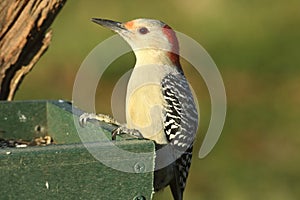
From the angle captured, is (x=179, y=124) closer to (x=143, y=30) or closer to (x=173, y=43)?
(x=173, y=43)

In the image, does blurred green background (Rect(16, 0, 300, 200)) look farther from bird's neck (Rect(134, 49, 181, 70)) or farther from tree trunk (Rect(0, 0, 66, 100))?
bird's neck (Rect(134, 49, 181, 70))

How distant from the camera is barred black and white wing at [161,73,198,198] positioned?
5633mm

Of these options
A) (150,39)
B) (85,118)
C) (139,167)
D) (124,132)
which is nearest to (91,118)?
(85,118)

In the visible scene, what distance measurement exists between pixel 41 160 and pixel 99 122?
1129mm

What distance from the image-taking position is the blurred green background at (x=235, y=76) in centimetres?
1048

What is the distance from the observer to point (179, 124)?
→ 5.66 metres

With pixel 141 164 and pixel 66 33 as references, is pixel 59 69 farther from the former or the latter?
pixel 141 164

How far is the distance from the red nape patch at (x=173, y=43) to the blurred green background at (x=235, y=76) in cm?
282

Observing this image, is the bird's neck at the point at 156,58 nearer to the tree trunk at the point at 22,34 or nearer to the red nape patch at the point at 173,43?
the red nape patch at the point at 173,43

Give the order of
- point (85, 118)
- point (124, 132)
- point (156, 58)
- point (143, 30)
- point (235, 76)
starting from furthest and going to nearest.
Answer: point (235, 76)
point (143, 30)
point (156, 58)
point (85, 118)
point (124, 132)

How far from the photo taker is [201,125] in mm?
12398

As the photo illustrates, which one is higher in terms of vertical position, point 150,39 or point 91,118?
point 150,39

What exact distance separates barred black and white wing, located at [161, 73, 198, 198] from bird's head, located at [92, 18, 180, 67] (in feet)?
0.92

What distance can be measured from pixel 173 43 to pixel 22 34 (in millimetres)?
1057
